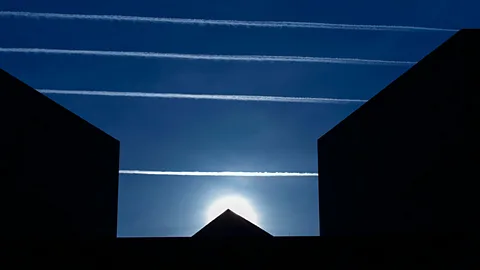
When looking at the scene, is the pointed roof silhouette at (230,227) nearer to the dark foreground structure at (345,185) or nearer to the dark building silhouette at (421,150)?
the dark foreground structure at (345,185)

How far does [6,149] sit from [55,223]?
10.6 feet

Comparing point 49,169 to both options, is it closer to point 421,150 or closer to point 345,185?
point 345,185

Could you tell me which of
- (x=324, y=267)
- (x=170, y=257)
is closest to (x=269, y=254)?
(x=324, y=267)

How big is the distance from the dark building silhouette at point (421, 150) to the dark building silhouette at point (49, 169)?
26.5 feet

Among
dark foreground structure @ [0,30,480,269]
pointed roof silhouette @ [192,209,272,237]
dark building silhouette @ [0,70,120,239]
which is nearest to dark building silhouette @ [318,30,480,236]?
dark foreground structure @ [0,30,480,269]

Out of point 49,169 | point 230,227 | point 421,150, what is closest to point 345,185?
point 421,150

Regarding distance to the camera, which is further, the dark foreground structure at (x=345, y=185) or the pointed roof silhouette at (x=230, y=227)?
the pointed roof silhouette at (x=230, y=227)

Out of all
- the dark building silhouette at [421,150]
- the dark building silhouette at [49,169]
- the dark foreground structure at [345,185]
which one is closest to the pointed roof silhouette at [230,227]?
the dark foreground structure at [345,185]

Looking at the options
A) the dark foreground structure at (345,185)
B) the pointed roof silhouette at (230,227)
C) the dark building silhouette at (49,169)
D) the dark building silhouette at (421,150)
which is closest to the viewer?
the dark foreground structure at (345,185)

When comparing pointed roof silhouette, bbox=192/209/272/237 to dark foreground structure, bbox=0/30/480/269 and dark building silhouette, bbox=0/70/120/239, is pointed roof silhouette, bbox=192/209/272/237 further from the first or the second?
dark building silhouette, bbox=0/70/120/239

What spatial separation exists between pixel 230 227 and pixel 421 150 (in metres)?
20.1

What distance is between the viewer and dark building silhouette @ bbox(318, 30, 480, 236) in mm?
8930

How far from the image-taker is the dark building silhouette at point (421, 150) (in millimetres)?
8930

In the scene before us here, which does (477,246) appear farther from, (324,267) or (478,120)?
(478,120)
